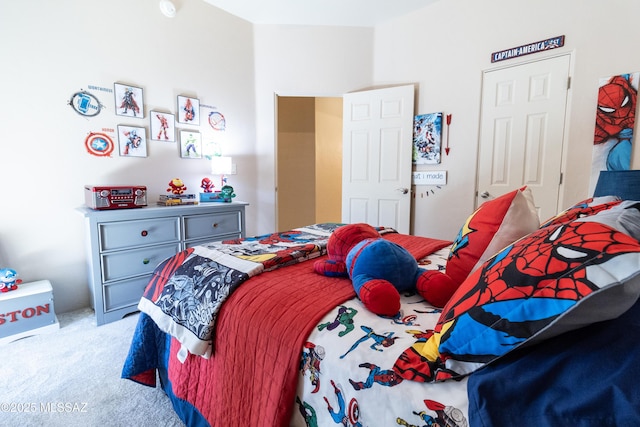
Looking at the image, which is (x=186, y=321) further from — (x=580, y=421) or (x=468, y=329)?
(x=580, y=421)

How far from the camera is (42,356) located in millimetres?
1806

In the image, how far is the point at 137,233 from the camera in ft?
7.44

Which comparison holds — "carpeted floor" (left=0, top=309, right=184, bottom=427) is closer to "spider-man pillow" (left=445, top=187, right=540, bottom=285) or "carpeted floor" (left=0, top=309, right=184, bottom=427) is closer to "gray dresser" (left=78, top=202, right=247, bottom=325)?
"gray dresser" (left=78, top=202, right=247, bottom=325)

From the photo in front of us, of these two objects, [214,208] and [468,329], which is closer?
[468,329]

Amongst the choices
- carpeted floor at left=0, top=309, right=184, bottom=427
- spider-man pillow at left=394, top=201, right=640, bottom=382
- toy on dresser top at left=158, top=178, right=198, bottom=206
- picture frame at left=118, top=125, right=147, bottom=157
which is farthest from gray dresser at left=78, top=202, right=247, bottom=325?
spider-man pillow at left=394, top=201, right=640, bottom=382

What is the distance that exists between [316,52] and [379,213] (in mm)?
1967

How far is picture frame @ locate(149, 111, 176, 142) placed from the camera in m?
2.73

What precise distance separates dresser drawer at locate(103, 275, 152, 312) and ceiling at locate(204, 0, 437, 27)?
9.07ft

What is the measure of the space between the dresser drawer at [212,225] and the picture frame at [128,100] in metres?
1.04

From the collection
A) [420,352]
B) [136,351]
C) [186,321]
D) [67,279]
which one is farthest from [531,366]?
[67,279]

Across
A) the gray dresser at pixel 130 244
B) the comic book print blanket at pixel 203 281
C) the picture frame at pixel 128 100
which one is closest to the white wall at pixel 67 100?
the picture frame at pixel 128 100

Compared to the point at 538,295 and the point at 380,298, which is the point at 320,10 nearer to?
the point at 380,298

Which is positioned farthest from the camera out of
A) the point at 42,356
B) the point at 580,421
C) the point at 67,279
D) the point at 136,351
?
the point at 67,279

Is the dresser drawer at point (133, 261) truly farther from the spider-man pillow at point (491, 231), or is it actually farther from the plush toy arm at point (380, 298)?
the spider-man pillow at point (491, 231)
